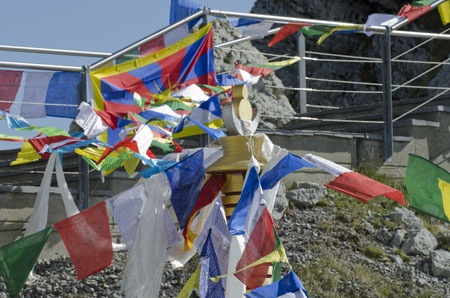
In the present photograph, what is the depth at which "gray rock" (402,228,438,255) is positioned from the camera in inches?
271

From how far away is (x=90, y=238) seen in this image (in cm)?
448

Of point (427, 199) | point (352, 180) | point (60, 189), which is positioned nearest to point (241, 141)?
point (352, 180)

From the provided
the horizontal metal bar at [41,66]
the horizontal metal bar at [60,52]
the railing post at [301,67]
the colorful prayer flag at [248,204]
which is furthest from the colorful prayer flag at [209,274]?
the railing post at [301,67]

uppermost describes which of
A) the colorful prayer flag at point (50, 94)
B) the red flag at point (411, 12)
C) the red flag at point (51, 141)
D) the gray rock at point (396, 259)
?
the red flag at point (411, 12)

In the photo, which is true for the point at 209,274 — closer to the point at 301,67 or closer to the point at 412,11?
the point at 412,11

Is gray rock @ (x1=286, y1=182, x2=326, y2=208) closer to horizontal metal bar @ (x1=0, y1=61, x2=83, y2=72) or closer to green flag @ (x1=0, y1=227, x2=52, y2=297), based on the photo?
horizontal metal bar @ (x1=0, y1=61, x2=83, y2=72)

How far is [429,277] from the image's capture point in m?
6.60

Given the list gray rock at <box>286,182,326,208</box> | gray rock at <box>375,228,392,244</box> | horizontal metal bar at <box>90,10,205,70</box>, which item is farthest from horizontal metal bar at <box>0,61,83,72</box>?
gray rock at <box>375,228,392,244</box>

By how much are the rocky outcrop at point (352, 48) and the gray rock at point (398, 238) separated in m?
10.4

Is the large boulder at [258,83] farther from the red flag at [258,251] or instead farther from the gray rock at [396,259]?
the red flag at [258,251]

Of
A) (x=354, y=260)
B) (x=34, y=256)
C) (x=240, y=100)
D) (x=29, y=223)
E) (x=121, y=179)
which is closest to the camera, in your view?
(x=240, y=100)

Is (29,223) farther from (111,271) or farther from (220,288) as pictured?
(220,288)

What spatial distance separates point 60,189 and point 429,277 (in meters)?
2.91

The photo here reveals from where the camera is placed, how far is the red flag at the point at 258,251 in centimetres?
386
